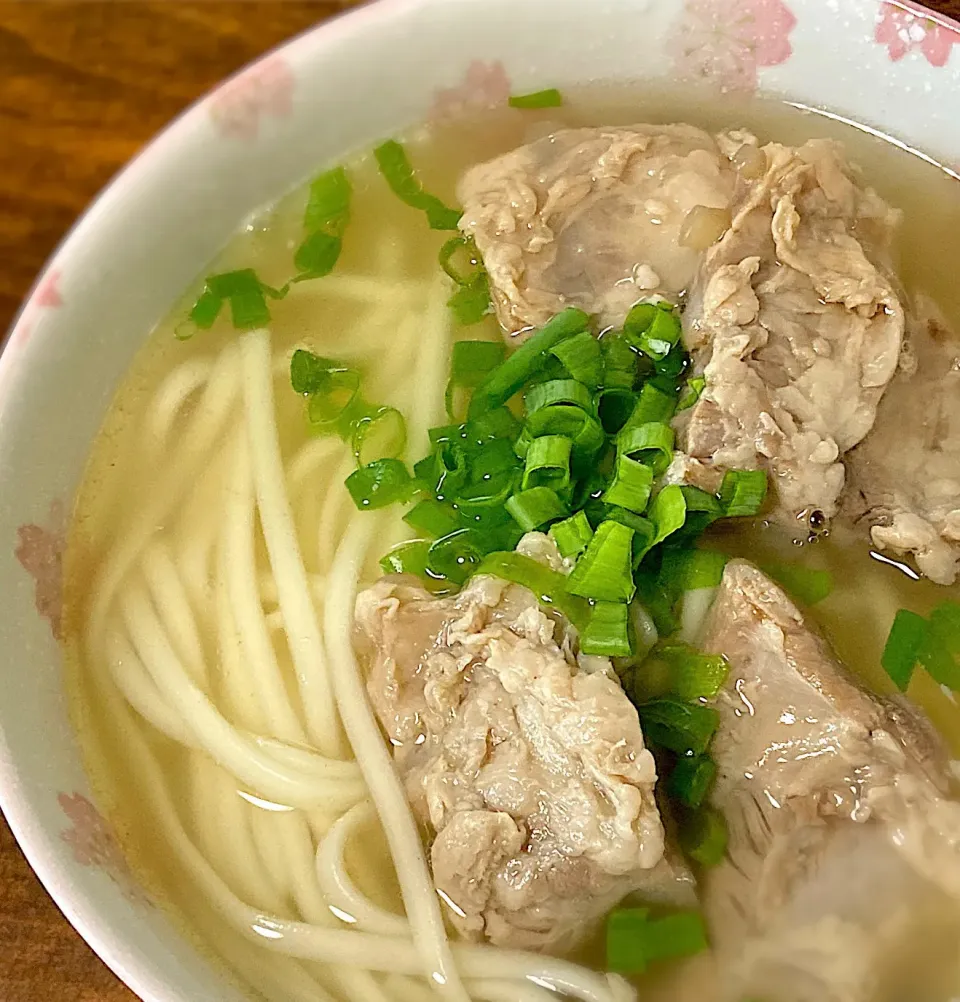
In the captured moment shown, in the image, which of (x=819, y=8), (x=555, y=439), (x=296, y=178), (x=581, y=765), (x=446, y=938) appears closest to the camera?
(x=581, y=765)

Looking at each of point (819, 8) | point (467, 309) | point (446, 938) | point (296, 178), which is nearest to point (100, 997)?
point (446, 938)

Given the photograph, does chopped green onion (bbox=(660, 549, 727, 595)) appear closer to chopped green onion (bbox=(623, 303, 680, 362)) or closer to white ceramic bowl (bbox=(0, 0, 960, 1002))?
chopped green onion (bbox=(623, 303, 680, 362))

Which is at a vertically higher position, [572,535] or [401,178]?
[401,178]

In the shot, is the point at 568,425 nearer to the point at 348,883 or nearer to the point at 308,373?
the point at 308,373

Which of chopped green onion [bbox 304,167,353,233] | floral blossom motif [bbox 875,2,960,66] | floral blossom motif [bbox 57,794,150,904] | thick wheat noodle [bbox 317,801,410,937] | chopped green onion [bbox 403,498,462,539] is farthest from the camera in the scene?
chopped green onion [bbox 304,167,353,233]

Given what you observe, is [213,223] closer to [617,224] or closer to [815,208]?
[617,224]

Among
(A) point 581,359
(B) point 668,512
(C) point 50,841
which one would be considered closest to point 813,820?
(B) point 668,512

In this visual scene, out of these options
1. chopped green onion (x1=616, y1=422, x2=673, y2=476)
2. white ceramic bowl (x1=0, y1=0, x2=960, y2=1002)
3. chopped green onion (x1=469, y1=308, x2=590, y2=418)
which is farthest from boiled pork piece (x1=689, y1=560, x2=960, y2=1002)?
white ceramic bowl (x1=0, y1=0, x2=960, y2=1002)
